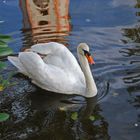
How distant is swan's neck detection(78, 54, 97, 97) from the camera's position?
7.57 meters

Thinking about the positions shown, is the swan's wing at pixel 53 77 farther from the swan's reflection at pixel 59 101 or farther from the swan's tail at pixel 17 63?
the swan's tail at pixel 17 63

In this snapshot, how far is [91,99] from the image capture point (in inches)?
299

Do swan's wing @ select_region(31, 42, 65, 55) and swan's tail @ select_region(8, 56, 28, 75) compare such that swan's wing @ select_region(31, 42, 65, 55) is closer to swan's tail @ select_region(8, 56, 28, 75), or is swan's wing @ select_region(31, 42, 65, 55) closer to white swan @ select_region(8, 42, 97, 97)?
white swan @ select_region(8, 42, 97, 97)

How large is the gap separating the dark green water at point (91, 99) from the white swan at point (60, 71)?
0.48ft

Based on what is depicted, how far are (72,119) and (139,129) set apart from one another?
38.5 inches

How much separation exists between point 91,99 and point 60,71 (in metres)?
0.67

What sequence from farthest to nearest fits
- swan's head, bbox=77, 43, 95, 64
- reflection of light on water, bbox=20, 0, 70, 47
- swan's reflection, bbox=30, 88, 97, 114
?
reflection of light on water, bbox=20, 0, 70, 47
swan's head, bbox=77, 43, 95, 64
swan's reflection, bbox=30, 88, 97, 114

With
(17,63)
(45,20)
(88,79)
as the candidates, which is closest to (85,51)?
(88,79)

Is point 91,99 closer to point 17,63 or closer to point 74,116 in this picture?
point 74,116

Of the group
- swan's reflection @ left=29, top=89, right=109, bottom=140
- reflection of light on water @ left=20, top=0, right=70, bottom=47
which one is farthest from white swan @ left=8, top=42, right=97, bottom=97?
reflection of light on water @ left=20, top=0, right=70, bottom=47

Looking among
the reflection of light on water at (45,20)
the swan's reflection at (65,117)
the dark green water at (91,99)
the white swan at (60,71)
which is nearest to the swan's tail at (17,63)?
the white swan at (60,71)

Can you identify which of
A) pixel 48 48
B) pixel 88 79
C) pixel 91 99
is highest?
pixel 48 48

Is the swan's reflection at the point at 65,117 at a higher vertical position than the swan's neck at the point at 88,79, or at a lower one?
lower

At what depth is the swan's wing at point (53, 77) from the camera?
772 cm
